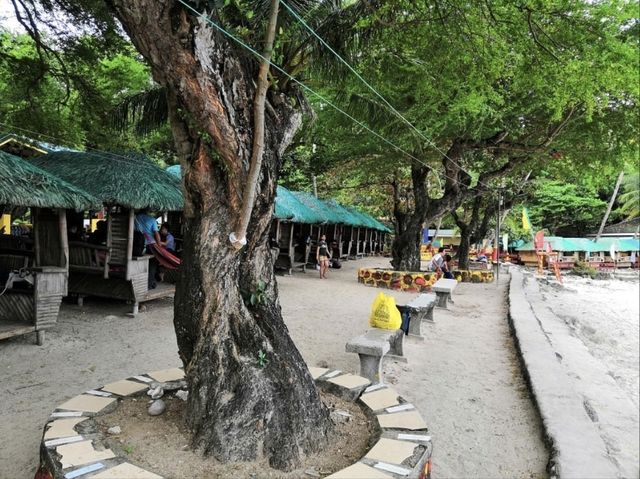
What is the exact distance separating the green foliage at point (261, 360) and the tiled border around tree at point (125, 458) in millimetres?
719

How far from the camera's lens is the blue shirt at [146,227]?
776cm

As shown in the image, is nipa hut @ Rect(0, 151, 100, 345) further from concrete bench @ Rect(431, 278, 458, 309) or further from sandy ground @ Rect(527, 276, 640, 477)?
concrete bench @ Rect(431, 278, 458, 309)

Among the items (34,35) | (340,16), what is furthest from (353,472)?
(34,35)

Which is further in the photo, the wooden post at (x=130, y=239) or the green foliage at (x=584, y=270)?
the green foliage at (x=584, y=270)

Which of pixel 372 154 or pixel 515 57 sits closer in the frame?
pixel 515 57

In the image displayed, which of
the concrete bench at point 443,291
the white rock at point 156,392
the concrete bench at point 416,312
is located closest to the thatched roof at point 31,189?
A: the white rock at point 156,392

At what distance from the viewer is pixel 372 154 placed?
13.0 m

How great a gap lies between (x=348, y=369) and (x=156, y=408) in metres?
2.80

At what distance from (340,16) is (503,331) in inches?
243

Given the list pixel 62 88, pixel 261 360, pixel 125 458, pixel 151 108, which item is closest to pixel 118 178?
pixel 151 108

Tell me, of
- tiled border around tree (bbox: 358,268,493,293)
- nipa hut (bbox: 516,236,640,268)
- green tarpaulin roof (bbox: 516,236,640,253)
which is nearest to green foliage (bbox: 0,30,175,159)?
tiled border around tree (bbox: 358,268,493,293)

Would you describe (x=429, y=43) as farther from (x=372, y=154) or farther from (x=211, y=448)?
(x=372, y=154)

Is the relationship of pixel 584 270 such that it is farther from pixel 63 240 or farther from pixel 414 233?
pixel 63 240

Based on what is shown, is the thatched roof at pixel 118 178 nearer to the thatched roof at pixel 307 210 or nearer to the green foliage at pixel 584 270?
the thatched roof at pixel 307 210
